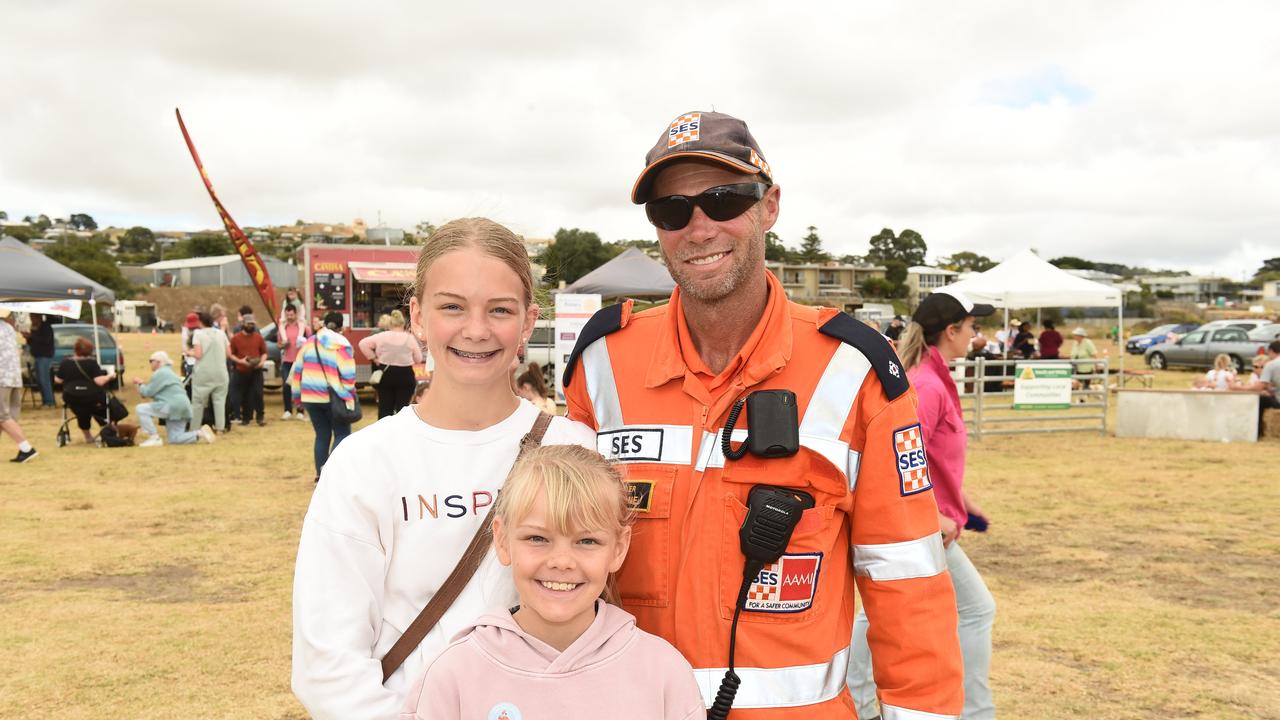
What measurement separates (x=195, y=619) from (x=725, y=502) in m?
4.93

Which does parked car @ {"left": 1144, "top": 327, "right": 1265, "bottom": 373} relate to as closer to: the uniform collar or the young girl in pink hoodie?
the uniform collar

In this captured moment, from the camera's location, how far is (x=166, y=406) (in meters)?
12.6

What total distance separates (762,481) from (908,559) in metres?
0.37

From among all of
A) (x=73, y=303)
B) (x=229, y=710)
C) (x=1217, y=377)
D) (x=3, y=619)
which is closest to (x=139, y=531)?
(x=3, y=619)

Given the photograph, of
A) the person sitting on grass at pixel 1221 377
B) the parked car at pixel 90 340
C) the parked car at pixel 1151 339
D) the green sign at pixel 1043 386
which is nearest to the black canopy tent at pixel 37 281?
the parked car at pixel 90 340

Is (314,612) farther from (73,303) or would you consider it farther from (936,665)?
(73,303)

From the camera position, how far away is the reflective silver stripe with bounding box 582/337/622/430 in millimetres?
2201

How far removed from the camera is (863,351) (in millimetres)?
2068

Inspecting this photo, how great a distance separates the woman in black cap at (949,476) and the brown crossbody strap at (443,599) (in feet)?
7.66

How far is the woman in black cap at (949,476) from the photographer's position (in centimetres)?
383

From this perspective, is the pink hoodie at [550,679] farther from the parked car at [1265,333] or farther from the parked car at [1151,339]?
the parked car at [1151,339]

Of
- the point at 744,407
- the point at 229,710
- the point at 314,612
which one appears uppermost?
the point at 744,407

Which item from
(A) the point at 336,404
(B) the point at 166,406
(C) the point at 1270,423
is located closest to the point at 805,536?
(A) the point at 336,404

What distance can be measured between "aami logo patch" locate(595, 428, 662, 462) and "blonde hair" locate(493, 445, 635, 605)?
19 cm
